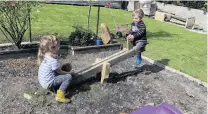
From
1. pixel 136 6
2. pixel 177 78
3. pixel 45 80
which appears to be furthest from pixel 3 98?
pixel 136 6

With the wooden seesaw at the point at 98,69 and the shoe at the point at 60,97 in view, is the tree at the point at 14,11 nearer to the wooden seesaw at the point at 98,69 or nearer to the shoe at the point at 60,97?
the wooden seesaw at the point at 98,69

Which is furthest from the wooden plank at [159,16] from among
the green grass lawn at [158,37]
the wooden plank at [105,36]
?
the wooden plank at [105,36]

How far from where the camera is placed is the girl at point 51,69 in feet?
17.1

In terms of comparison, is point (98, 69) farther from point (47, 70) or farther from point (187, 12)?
point (187, 12)

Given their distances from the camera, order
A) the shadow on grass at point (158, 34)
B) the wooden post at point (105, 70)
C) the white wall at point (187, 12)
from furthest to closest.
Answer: the white wall at point (187, 12), the shadow on grass at point (158, 34), the wooden post at point (105, 70)

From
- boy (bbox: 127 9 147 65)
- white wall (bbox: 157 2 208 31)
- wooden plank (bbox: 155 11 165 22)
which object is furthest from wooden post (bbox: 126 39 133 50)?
wooden plank (bbox: 155 11 165 22)

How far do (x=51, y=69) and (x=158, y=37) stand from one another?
6.62 meters

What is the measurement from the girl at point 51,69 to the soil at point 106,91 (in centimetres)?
18

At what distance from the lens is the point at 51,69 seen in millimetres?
5285

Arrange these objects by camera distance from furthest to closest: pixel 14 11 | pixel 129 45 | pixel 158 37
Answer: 1. pixel 158 37
2. pixel 14 11
3. pixel 129 45

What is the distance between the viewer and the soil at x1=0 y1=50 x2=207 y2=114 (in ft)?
17.1

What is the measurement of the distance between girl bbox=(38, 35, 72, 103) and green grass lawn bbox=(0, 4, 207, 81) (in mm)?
3306

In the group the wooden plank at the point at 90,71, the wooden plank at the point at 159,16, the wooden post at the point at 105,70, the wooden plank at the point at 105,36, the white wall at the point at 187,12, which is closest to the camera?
the wooden plank at the point at 90,71

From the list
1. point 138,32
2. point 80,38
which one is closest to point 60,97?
point 138,32
